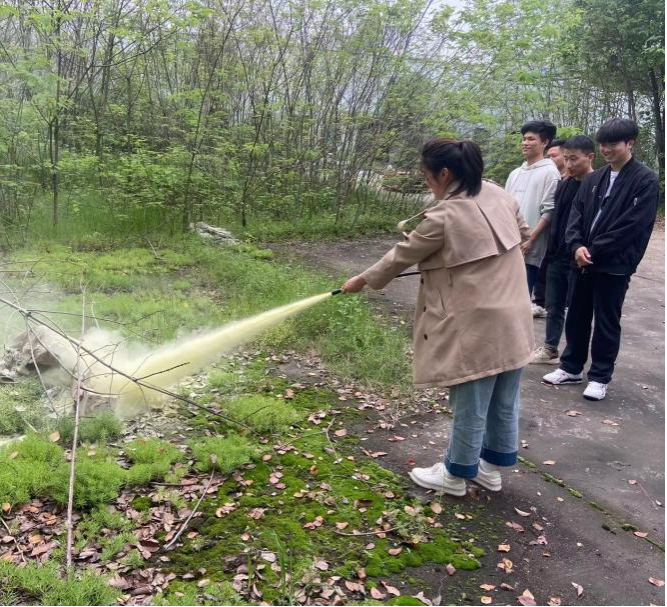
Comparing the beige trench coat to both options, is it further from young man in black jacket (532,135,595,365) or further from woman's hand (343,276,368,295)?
young man in black jacket (532,135,595,365)

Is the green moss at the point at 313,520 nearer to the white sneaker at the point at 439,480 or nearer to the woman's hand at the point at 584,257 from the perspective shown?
the white sneaker at the point at 439,480

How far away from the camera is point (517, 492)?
3766 millimetres

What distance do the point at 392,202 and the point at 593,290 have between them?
26.4 ft

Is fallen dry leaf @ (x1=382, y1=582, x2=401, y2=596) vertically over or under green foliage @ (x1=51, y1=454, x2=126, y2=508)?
under

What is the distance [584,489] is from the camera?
3809 mm

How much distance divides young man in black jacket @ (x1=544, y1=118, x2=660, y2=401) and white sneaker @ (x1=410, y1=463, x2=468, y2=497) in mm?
2065

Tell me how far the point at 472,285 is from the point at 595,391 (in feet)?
8.59

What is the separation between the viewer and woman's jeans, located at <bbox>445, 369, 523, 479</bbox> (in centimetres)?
330

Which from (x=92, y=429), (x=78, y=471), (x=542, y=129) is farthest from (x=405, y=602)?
(x=542, y=129)

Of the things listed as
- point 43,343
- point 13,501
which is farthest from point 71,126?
point 13,501

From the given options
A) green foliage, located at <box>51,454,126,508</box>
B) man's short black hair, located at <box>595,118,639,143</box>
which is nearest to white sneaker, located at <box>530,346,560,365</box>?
man's short black hair, located at <box>595,118,639,143</box>

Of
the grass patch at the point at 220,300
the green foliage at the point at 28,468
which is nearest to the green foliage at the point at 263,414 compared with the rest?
the grass patch at the point at 220,300

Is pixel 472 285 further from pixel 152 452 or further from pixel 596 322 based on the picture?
pixel 152 452

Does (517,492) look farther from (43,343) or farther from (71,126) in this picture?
(71,126)
